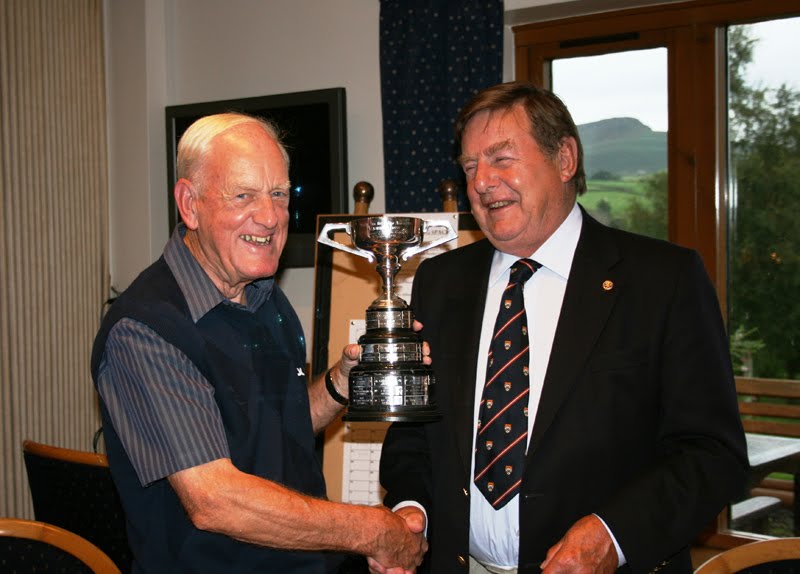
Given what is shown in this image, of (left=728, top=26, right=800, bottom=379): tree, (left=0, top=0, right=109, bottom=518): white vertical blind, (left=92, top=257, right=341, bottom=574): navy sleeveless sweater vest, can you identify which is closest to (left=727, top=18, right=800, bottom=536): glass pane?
(left=728, top=26, right=800, bottom=379): tree

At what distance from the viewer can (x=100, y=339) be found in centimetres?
154

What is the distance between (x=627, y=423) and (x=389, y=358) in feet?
1.76

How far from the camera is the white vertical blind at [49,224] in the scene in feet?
12.9

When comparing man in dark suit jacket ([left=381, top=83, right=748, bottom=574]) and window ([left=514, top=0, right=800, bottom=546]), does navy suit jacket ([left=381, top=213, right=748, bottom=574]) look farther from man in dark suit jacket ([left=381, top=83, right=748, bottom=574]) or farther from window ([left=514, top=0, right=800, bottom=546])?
window ([left=514, top=0, right=800, bottom=546])

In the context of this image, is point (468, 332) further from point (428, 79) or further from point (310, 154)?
point (310, 154)

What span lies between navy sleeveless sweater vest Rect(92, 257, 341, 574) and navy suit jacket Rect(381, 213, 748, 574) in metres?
0.31

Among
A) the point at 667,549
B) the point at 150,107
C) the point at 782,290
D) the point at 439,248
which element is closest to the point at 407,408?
the point at 667,549

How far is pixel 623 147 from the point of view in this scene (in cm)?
382

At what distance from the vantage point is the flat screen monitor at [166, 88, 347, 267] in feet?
13.0

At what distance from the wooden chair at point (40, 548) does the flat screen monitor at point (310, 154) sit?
8.06 feet

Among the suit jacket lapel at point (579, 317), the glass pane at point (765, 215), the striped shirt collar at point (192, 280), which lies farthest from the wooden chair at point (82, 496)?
the glass pane at point (765, 215)

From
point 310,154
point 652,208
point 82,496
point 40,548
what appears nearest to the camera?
point 40,548

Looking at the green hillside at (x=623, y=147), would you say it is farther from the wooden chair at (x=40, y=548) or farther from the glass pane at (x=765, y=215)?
the wooden chair at (x=40, y=548)


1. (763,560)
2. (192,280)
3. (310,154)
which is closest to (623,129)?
(310,154)
